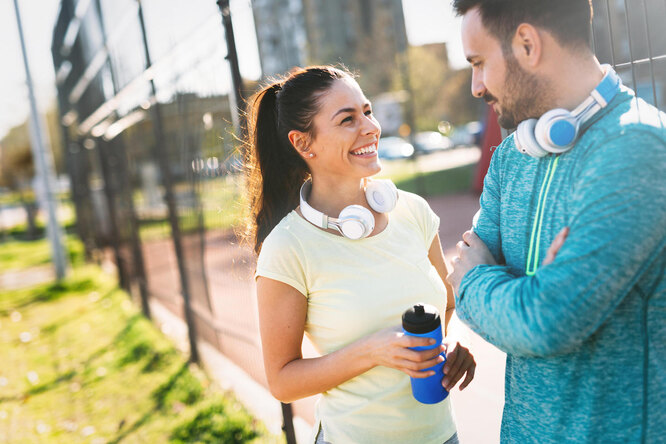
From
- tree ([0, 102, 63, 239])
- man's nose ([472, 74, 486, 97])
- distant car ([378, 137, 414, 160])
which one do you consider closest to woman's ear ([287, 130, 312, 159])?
man's nose ([472, 74, 486, 97])

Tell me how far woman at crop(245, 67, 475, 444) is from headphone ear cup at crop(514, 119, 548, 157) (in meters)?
0.60

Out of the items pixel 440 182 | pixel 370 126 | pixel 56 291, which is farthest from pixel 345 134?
pixel 440 182

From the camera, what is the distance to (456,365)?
5.73 feet

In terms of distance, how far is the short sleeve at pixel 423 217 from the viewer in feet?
7.01

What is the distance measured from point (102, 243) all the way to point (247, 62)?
942 cm

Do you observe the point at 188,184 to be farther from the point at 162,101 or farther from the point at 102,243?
the point at 102,243

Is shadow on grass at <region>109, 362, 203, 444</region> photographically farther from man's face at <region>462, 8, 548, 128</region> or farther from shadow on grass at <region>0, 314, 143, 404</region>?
man's face at <region>462, 8, 548, 128</region>

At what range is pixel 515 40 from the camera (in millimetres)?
1309

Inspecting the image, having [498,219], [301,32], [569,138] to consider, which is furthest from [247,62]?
[301,32]

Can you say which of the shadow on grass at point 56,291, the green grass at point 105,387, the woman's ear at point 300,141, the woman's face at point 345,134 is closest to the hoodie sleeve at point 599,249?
the woman's face at point 345,134

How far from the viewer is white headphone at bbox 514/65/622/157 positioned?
1.21m

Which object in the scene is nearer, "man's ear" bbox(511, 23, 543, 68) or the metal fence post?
"man's ear" bbox(511, 23, 543, 68)

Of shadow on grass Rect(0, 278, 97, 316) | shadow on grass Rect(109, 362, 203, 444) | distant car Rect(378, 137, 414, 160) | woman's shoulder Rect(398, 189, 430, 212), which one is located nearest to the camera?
woman's shoulder Rect(398, 189, 430, 212)

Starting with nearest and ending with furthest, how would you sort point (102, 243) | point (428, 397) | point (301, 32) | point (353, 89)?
point (428, 397), point (353, 89), point (102, 243), point (301, 32)
